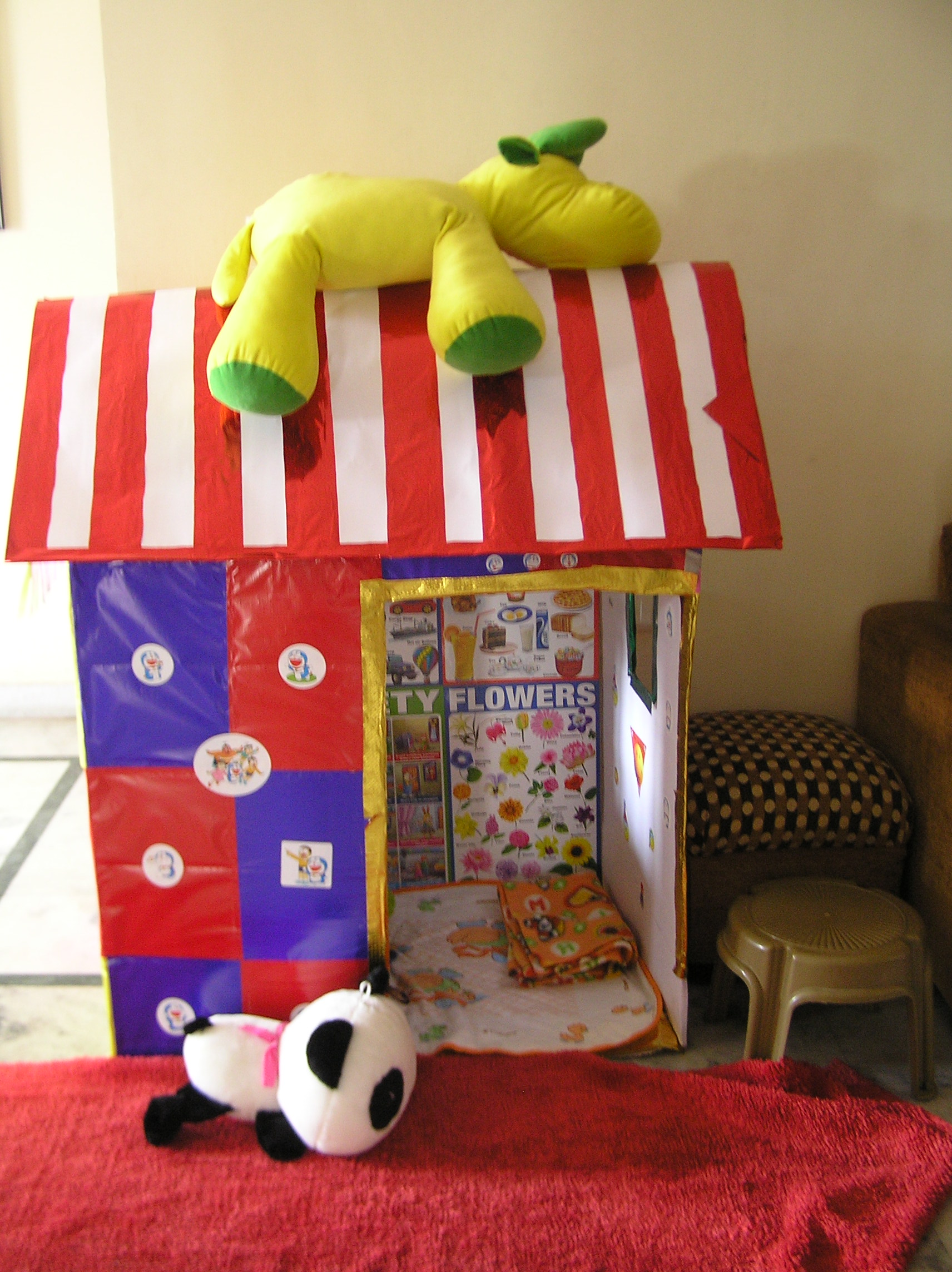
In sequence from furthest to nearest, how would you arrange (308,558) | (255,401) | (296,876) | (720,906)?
1. (720,906)
2. (296,876)
3. (308,558)
4. (255,401)

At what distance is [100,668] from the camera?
75.2 inches

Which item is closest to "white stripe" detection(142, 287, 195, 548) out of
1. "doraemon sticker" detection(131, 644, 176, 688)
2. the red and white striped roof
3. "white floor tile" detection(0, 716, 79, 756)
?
the red and white striped roof

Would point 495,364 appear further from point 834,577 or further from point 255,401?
point 834,577

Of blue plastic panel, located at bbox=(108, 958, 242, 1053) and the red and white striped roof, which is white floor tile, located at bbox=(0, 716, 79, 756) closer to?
blue plastic panel, located at bbox=(108, 958, 242, 1053)

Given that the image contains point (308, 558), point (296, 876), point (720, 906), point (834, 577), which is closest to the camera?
point (308, 558)

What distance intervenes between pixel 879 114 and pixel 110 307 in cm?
199

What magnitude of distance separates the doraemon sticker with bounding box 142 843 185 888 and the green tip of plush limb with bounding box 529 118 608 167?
1.66 m

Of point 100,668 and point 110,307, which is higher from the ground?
point 110,307

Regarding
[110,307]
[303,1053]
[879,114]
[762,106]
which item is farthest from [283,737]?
[879,114]

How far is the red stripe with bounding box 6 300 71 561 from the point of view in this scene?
1812mm

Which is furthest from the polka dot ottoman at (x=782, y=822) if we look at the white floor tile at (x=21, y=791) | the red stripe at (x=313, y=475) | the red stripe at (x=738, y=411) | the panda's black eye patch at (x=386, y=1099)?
the white floor tile at (x=21, y=791)

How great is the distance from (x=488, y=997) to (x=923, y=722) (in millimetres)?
1274

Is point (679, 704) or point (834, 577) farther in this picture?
point (834, 577)

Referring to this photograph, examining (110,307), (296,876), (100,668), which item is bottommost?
(296,876)
